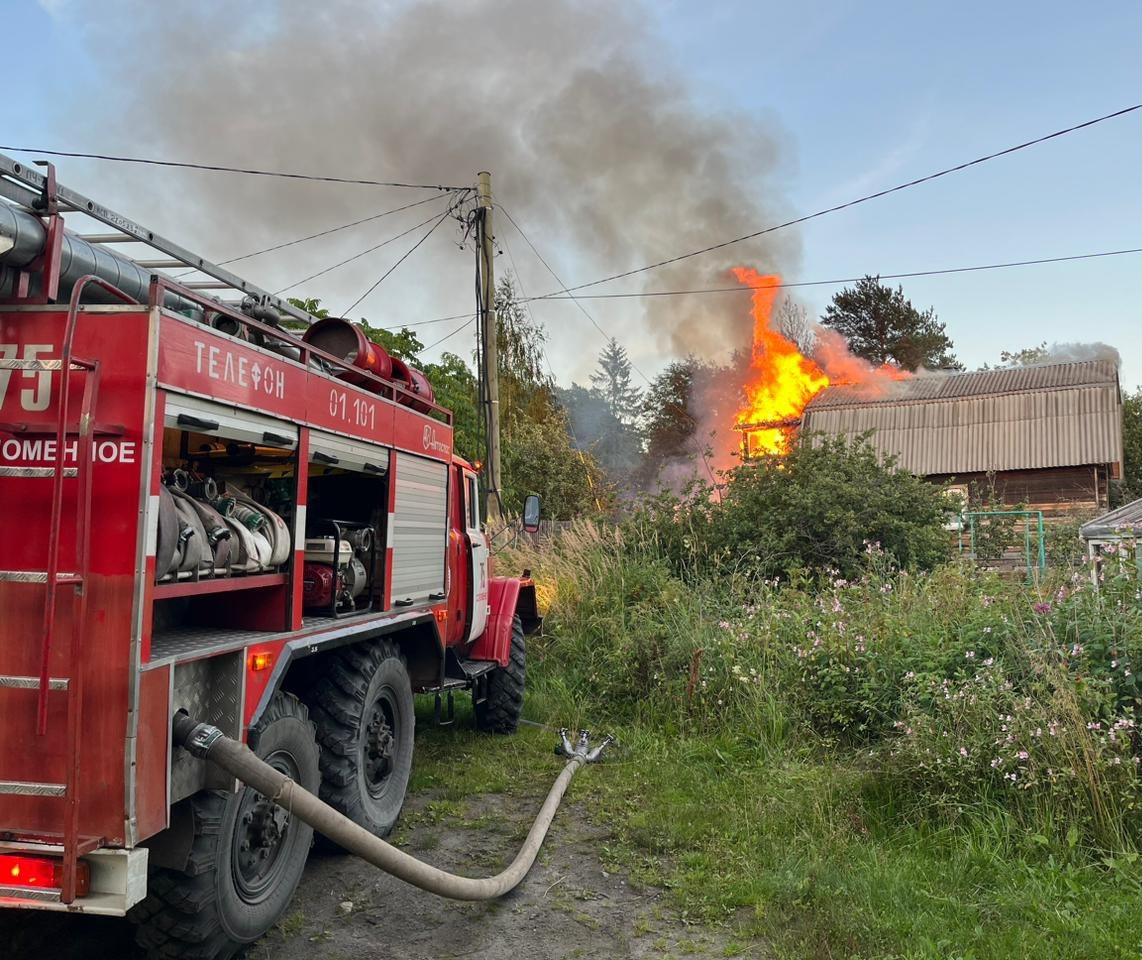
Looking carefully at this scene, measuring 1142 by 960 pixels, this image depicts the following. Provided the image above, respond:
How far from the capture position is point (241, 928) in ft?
11.9

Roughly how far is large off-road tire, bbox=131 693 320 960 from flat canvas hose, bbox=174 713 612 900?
254mm

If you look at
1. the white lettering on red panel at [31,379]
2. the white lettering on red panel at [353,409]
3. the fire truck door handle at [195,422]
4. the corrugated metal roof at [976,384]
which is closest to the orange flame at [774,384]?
the corrugated metal roof at [976,384]

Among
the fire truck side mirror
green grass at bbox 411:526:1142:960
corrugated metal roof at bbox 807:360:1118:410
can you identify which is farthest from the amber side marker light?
corrugated metal roof at bbox 807:360:1118:410

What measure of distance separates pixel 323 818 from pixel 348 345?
9.11 feet

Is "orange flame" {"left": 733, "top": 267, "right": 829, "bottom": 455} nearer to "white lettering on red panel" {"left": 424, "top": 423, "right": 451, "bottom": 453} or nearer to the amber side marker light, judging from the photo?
"white lettering on red panel" {"left": 424, "top": 423, "right": 451, "bottom": 453}

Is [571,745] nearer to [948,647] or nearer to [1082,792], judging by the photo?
[948,647]

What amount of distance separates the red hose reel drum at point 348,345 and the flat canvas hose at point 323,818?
236 cm

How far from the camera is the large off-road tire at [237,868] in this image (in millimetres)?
3361

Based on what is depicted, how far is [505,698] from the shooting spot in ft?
25.4

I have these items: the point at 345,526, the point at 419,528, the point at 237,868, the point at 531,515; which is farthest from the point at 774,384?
the point at 237,868

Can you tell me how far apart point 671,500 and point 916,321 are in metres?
36.7

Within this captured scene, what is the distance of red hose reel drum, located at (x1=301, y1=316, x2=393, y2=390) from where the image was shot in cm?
513

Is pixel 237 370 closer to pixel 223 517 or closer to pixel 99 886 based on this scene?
pixel 223 517

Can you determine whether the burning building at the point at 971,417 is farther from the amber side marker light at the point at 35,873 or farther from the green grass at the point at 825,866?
the amber side marker light at the point at 35,873
